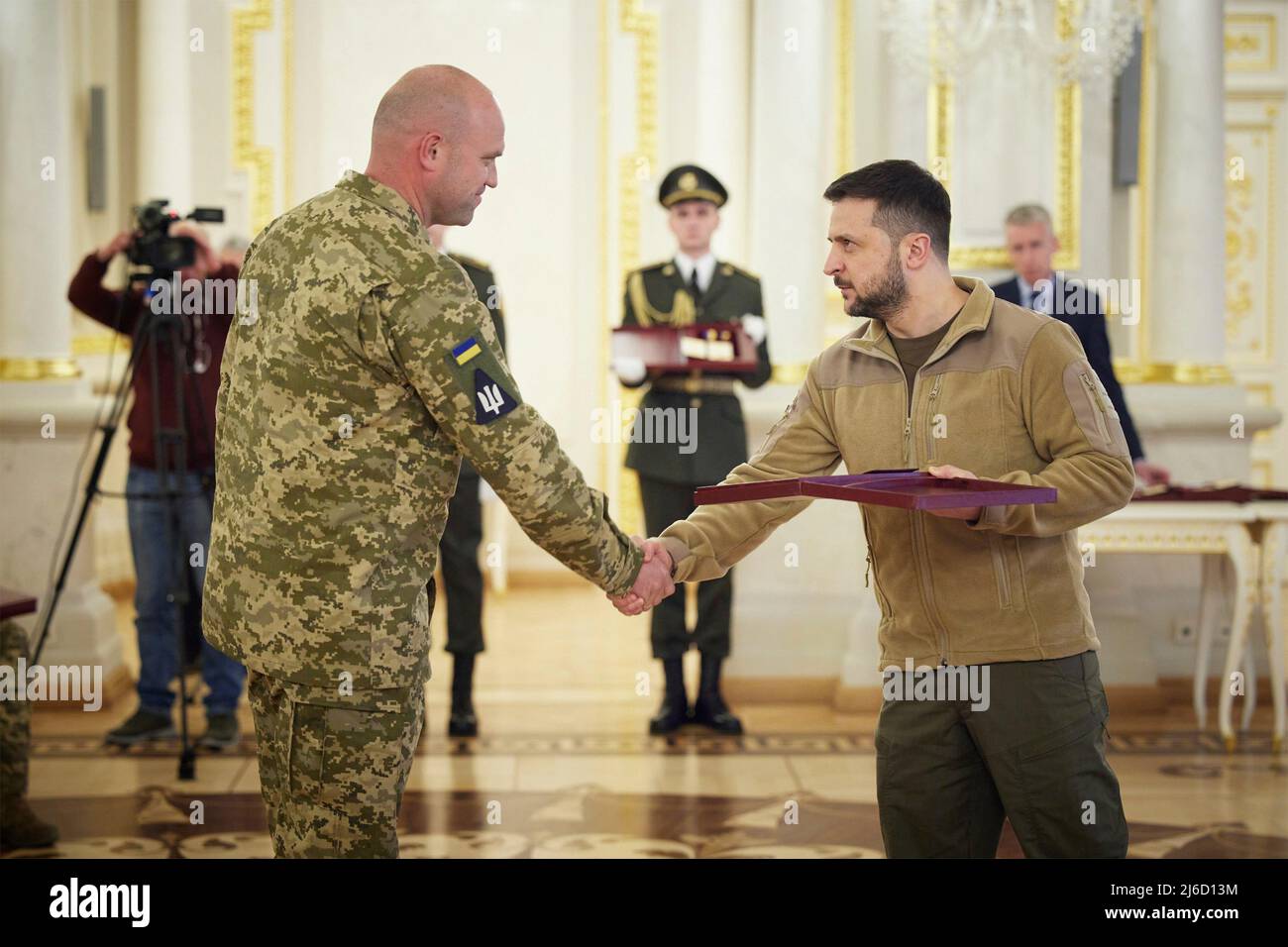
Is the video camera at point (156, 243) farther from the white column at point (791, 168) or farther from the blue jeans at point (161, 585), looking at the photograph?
the white column at point (791, 168)

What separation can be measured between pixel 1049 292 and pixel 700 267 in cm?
111

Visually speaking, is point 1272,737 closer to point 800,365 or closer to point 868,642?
point 868,642

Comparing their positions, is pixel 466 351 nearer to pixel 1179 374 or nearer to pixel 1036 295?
pixel 1036 295

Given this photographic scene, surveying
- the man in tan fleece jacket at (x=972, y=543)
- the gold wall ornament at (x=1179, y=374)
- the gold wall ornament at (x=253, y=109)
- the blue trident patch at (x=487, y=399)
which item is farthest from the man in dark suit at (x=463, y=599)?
the gold wall ornament at (x=253, y=109)

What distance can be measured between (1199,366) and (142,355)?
3587 millimetres

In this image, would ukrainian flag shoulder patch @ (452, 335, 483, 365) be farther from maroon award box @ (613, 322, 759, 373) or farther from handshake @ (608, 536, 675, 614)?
maroon award box @ (613, 322, 759, 373)

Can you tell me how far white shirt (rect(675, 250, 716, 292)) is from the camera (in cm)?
485

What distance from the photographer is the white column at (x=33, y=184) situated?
16.7 ft

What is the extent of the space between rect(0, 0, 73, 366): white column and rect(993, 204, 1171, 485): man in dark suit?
3.23m

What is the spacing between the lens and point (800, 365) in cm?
521

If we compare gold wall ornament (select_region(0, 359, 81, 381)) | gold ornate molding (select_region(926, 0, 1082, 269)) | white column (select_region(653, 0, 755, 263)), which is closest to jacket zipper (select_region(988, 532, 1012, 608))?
gold ornate molding (select_region(926, 0, 1082, 269))

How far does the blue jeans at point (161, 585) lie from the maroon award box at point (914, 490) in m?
2.91

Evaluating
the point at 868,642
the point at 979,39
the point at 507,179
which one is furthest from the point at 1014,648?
the point at 507,179
